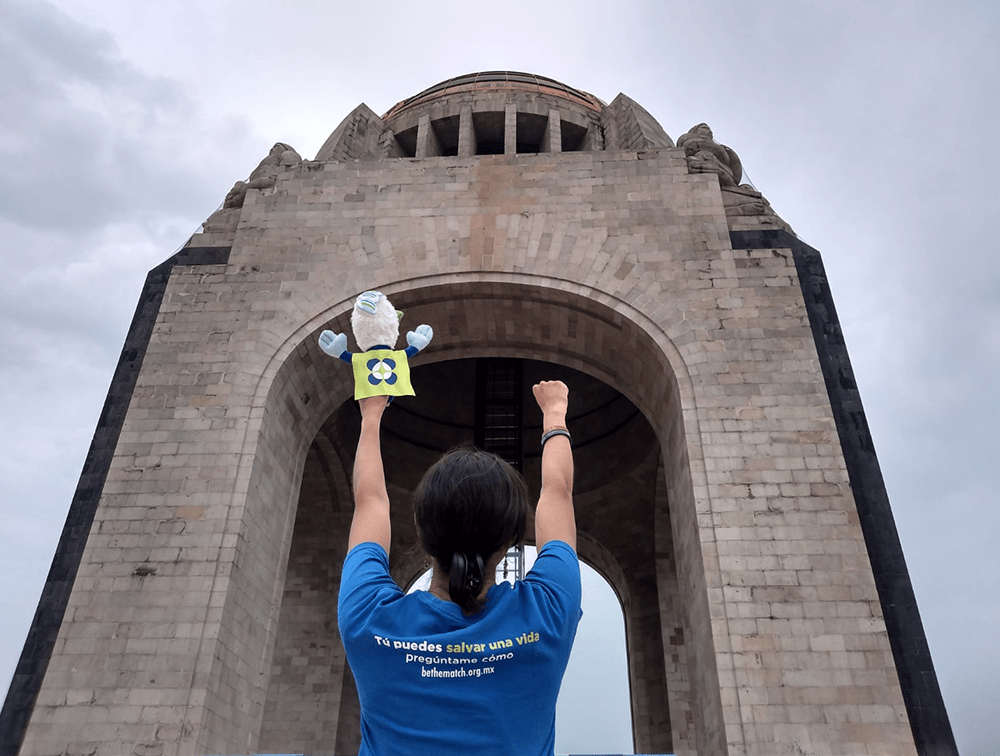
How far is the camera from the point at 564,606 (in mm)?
1485

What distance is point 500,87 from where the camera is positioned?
17.1 m

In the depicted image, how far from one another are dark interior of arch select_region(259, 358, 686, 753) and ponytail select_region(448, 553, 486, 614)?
13008mm

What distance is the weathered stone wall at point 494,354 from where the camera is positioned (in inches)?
306

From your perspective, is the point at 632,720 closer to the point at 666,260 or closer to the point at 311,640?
the point at 311,640

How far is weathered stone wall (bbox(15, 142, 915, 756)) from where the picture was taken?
25.5 feet

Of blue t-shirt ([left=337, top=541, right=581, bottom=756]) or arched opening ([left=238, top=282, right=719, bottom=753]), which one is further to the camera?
arched opening ([left=238, top=282, right=719, bottom=753])

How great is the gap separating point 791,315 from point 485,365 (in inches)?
358

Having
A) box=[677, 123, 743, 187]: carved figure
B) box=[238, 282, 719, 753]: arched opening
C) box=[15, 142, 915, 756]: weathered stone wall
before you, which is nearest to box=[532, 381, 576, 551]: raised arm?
box=[15, 142, 915, 756]: weathered stone wall

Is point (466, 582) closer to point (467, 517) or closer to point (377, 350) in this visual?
point (467, 517)

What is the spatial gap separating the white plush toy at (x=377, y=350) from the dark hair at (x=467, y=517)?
0.28m

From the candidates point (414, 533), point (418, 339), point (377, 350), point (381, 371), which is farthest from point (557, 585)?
point (414, 533)

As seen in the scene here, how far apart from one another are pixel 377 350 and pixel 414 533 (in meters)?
16.1

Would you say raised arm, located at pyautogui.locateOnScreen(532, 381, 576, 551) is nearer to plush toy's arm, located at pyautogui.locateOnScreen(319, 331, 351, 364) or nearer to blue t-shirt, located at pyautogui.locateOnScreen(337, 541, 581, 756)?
blue t-shirt, located at pyautogui.locateOnScreen(337, 541, 581, 756)

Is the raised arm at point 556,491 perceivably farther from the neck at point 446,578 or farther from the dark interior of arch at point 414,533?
the dark interior of arch at point 414,533
